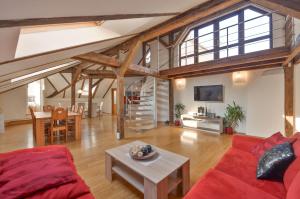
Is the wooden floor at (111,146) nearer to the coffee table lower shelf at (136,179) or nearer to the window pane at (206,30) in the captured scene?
the coffee table lower shelf at (136,179)

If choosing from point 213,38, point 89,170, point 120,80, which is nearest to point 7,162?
point 89,170

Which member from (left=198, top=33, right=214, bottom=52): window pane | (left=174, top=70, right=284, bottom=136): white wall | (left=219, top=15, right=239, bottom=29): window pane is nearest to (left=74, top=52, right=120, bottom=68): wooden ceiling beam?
(left=198, top=33, right=214, bottom=52): window pane

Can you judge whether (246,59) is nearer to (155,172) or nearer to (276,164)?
(276,164)

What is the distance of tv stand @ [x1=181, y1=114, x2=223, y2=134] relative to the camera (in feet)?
17.3

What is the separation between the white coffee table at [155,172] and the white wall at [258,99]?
3.77 metres

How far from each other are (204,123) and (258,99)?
6.28ft

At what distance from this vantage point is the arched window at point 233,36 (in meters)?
4.88

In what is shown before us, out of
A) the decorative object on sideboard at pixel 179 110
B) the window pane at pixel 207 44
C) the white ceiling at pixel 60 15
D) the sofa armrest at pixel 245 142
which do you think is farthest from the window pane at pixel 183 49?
the sofa armrest at pixel 245 142

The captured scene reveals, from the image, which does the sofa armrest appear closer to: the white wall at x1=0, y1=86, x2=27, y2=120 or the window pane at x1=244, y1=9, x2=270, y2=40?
the window pane at x1=244, y1=9, x2=270, y2=40

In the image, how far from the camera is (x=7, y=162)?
1611mm

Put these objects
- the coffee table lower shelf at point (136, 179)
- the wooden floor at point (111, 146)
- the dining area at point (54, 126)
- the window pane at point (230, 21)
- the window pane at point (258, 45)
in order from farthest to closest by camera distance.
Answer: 1. the window pane at point (230, 21)
2. the window pane at point (258, 45)
3. the dining area at point (54, 126)
4. the wooden floor at point (111, 146)
5. the coffee table lower shelf at point (136, 179)

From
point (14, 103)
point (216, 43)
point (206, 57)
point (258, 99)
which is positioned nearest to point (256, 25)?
point (216, 43)

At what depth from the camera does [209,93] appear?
5859 mm

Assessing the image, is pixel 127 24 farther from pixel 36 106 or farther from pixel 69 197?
pixel 36 106
